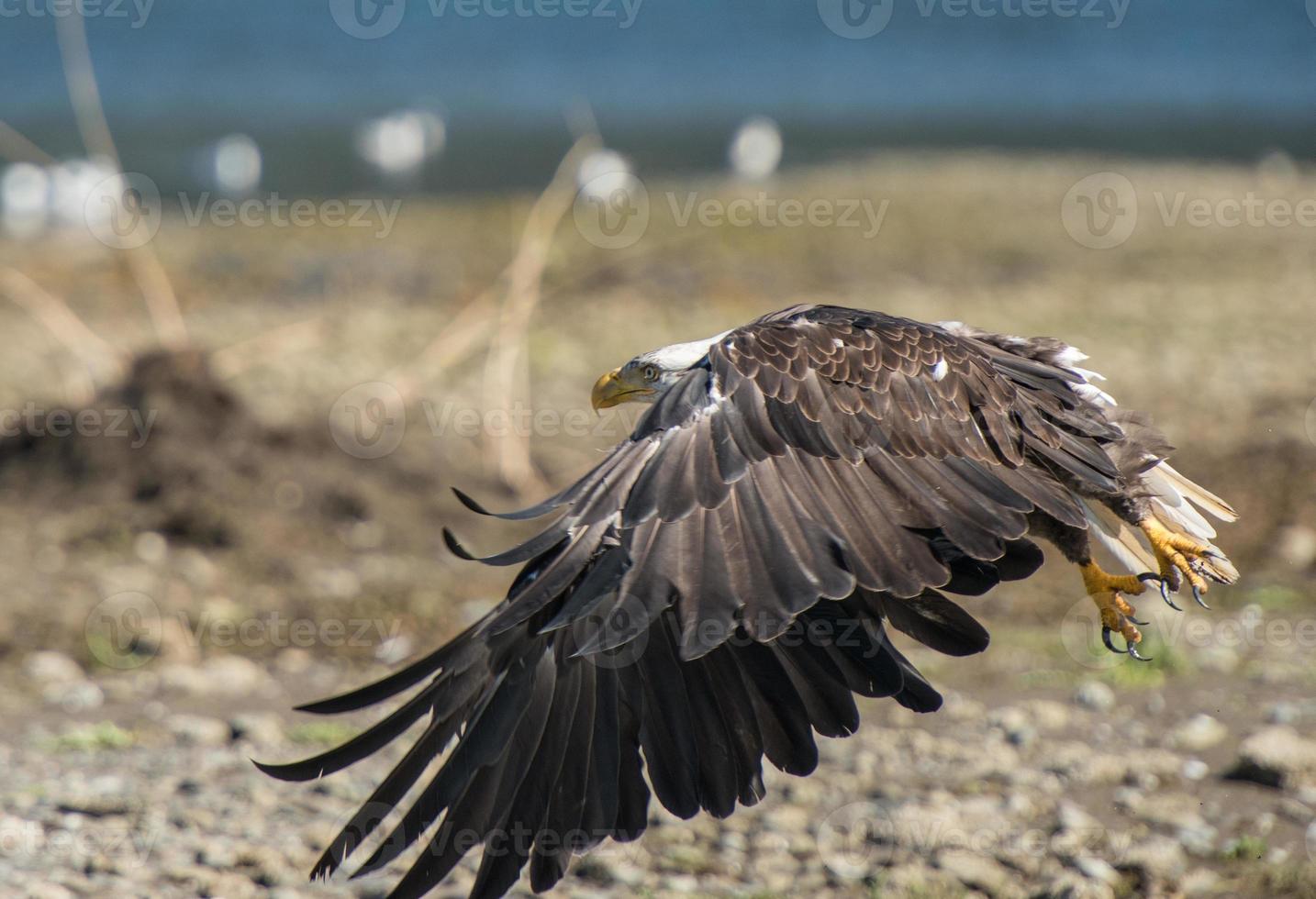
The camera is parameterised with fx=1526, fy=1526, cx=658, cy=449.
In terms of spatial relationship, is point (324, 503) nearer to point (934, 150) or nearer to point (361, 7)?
point (934, 150)

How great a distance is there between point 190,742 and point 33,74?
24999 millimetres

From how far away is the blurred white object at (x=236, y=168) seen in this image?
62.4 ft

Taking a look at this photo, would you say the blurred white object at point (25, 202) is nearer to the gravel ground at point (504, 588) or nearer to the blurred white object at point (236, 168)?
the blurred white object at point (236, 168)

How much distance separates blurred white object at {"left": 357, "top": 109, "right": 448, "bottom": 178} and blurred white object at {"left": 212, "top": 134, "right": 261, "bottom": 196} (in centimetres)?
163

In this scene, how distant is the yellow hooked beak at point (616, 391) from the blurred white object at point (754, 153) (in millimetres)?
14588

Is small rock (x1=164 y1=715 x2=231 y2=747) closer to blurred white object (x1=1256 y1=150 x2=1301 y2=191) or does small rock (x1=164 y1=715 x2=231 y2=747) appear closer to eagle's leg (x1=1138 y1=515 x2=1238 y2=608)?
eagle's leg (x1=1138 y1=515 x2=1238 y2=608)

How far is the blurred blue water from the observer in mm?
21859

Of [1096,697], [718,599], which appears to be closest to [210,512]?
[1096,697]

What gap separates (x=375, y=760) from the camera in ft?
17.3

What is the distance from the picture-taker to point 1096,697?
5664 millimetres

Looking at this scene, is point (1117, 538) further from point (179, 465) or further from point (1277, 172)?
point (1277, 172)

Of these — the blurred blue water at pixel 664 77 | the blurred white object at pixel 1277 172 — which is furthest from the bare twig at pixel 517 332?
the blurred blue water at pixel 664 77

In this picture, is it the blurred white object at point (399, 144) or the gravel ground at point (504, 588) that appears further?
the blurred white object at point (399, 144)

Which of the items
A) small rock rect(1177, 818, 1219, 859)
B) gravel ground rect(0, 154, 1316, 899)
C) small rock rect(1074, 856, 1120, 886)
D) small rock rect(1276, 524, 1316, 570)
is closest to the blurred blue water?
gravel ground rect(0, 154, 1316, 899)
